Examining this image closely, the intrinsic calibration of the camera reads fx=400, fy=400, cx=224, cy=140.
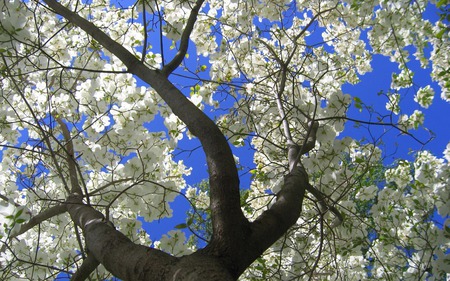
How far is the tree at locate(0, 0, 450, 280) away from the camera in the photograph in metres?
1.38

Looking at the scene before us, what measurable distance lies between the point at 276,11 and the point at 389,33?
1180 mm

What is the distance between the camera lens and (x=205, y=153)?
140cm

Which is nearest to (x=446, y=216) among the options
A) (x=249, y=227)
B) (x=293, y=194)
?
(x=293, y=194)

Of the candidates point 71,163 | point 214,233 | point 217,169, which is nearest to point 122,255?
point 214,233

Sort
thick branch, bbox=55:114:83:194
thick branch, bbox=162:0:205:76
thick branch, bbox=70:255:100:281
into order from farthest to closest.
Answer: thick branch, bbox=55:114:83:194 → thick branch, bbox=162:0:205:76 → thick branch, bbox=70:255:100:281

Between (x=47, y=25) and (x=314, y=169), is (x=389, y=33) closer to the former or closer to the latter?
(x=314, y=169)

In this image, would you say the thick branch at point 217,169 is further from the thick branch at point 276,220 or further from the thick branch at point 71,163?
the thick branch at point 71,163

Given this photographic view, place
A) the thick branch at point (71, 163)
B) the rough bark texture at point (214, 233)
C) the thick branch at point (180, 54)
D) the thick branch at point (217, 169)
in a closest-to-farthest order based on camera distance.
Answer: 1. the rough bark texture at point (214, 233)
2. the thick branch at point (217, 169)
3. the thick branch at point (180, 54)
4. the thick branch at point (71, 163)

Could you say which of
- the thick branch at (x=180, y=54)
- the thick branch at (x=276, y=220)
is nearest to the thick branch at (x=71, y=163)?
the thick branch at (x=180, y=54)

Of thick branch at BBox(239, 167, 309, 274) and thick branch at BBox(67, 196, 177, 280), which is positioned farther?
thick branch at BBox(239, 167, 309, 274)

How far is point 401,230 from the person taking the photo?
12.0 ft

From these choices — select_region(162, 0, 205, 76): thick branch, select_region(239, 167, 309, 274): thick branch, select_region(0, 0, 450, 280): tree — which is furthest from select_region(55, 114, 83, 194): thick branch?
select_region(239, 167, 309, 274): thick branch

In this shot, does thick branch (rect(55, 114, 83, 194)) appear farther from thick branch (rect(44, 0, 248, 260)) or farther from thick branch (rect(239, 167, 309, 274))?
thick branch (rect(239, 167, 309, 274))

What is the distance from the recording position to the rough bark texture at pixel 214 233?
1073mm
